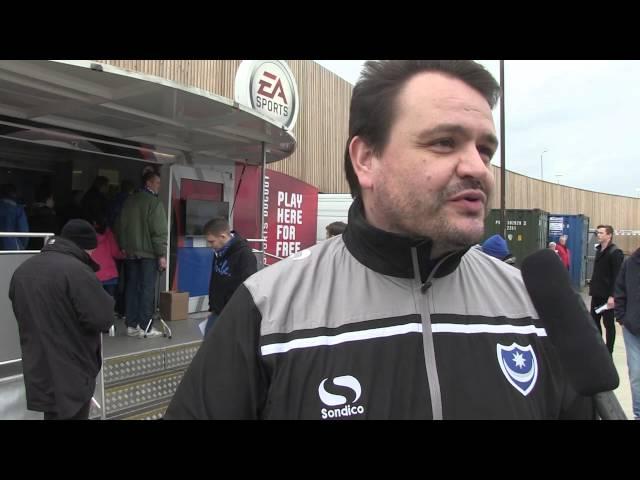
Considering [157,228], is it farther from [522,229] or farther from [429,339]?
[522,229]

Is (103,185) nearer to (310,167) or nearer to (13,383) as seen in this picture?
(13,383)

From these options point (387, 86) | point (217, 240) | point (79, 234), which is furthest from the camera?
point (217, 240)

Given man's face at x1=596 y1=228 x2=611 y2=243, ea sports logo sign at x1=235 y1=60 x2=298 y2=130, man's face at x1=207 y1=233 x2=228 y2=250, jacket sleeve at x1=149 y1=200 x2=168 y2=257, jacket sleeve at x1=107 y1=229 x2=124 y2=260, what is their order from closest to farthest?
man's face at x1=207 y1=233 x2=228 y2=250, jacket sleeve at x1=149 y1=200 x2=168 y2=257, jacket sleeve at x1=107 y1=229 x2=124 y2=260, man's face at x1=596 y1=228 x2=611 y2=243, ea sports logo sign at x1=235 y1=60 x2=298 y2=130

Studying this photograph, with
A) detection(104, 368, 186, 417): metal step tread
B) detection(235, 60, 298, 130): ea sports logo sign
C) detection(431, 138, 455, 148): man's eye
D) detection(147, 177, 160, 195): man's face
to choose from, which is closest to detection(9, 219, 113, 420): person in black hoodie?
detection(104, 368, 186, 417): metal step tread

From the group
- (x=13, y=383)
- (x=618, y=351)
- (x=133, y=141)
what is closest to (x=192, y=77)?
(x=133, y=141)

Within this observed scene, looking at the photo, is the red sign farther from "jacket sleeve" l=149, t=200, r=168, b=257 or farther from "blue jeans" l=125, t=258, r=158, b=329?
"blue jeans" l=125, t=258, r=158, b=329

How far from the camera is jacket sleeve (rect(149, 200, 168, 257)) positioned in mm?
6102

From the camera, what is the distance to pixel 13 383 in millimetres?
3977

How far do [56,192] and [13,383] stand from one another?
412 cm

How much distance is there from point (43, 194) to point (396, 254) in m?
7.07

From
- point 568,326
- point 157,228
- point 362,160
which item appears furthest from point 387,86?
point 157,228

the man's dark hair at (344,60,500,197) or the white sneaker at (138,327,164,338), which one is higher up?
the man's dark hair at (344,60,500,197)

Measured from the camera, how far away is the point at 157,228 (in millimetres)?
6117

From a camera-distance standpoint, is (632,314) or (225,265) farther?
(225,265)
